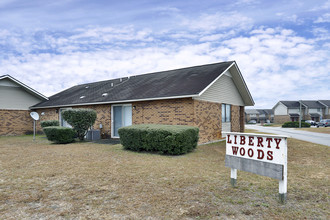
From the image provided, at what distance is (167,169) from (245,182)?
2271 millimetres

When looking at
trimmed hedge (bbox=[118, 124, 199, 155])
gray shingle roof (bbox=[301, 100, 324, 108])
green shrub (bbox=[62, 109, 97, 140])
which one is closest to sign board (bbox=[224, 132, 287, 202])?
trimmed hedge (bbox=[118, 124, 199, 155])

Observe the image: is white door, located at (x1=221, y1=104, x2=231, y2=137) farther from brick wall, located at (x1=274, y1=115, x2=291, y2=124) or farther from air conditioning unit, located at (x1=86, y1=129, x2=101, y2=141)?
brick wall, located at (x1=274, y1=115, x2=291, y2=124)

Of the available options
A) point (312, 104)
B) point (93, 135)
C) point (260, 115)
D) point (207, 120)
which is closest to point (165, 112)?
point (207, 120)

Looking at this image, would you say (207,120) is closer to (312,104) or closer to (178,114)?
(178,114)

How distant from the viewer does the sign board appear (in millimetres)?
4176

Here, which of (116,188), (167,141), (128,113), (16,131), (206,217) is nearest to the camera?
(206,217)

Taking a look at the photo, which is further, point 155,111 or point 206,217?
point 155,111

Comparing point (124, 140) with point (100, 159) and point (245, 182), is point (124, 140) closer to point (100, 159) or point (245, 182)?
point (100, 159)

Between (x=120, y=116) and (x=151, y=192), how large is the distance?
11453mm

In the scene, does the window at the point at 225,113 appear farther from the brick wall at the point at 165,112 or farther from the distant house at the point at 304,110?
the distant house at the point at 304,110

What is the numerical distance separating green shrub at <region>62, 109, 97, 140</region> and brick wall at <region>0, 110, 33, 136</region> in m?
10.4

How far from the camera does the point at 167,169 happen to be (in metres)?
6.71

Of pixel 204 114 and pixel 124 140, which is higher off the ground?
pixel 204 114

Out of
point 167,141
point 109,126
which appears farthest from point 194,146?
point 109,126
